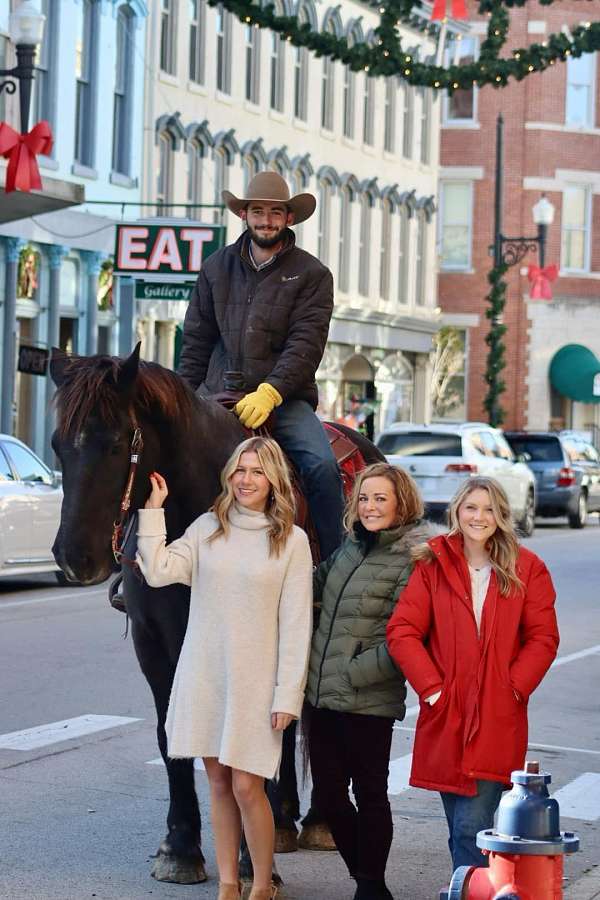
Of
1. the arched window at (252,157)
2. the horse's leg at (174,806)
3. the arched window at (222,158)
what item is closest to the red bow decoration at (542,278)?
the arched window at (252,157)

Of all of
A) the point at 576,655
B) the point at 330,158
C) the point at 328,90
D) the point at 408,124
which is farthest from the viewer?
the point at 408,124

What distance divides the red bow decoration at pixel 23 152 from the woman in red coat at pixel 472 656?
1838cm

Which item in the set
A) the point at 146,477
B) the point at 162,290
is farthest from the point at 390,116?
the point at 146,477

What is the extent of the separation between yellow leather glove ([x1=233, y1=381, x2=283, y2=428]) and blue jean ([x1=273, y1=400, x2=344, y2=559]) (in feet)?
0.96

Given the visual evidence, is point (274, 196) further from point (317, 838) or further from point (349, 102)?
point (349, 102)

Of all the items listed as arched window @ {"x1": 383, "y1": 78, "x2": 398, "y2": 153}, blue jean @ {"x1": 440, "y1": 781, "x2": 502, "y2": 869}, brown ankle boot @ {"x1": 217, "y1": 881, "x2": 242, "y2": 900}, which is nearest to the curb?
blue jean @ {"x1": 440, "y1": 781, "x2": 502, "y2": 869}

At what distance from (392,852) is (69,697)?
4.43 meters

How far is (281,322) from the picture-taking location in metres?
7.76

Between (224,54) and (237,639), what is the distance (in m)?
33.8

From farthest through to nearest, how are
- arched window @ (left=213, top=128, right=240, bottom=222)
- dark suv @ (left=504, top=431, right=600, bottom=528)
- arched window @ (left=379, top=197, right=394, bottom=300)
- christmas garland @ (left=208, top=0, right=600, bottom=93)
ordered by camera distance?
arched window @ (left=379, top=197, right=394, bottom=300) < arched window @ (left=213, top=128, right=240, bottom=222) < dark suv @ (left=504, top=431, right=600, bottom=528) < christmas garland @ (left=208, top=0, right=600, bottom=93)

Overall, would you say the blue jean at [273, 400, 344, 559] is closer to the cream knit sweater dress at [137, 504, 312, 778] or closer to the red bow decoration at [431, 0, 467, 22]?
the cream knit sweater dress at [137, 504, 312, 778]

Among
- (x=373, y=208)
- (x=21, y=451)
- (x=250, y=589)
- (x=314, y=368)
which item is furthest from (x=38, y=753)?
(x=373, y=208)

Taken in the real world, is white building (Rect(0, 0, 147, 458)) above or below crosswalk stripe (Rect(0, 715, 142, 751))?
above

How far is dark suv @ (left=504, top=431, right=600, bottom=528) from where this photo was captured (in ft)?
117
